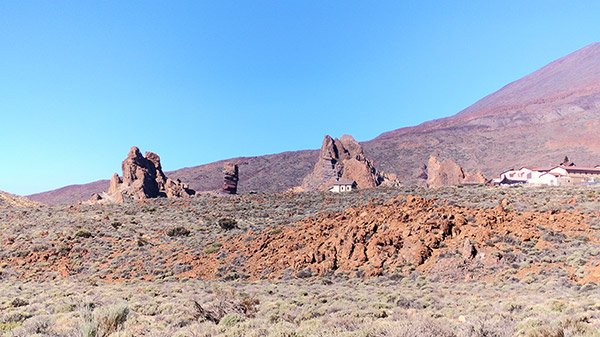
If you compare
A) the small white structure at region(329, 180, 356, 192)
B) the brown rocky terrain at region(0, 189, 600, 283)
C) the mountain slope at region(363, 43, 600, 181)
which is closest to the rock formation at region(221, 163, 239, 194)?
the small white structure at region(329, 180, 356, 192)

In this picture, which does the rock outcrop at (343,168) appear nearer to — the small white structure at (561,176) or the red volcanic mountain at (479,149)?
the red volcanic mountain at (479,149)

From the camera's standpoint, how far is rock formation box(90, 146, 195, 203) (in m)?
48.9

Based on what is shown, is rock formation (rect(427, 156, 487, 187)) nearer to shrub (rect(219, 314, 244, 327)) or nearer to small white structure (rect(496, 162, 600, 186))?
small white structure (rect(496, 162, 600, 186))

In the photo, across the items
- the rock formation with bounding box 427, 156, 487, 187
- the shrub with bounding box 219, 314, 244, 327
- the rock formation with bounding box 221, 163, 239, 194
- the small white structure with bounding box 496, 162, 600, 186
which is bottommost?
the small white structure with bounding box 496, 162, 600, 186

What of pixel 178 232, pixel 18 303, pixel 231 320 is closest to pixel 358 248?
pixel 231 320

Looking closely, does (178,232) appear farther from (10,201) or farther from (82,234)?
(10,201)

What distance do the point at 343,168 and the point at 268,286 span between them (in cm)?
5052

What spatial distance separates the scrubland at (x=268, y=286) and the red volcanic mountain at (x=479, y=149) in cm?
6378

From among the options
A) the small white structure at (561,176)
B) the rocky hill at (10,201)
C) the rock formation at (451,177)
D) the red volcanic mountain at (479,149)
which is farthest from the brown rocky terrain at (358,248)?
the red volcanic mountain at (479,149)

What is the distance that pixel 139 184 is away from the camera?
49.1 metres

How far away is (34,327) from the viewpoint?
925 centimetres

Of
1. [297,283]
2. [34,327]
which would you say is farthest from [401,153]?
[34,327]

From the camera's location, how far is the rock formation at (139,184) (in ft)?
160

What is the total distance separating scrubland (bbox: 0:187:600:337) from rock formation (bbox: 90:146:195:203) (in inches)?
618
